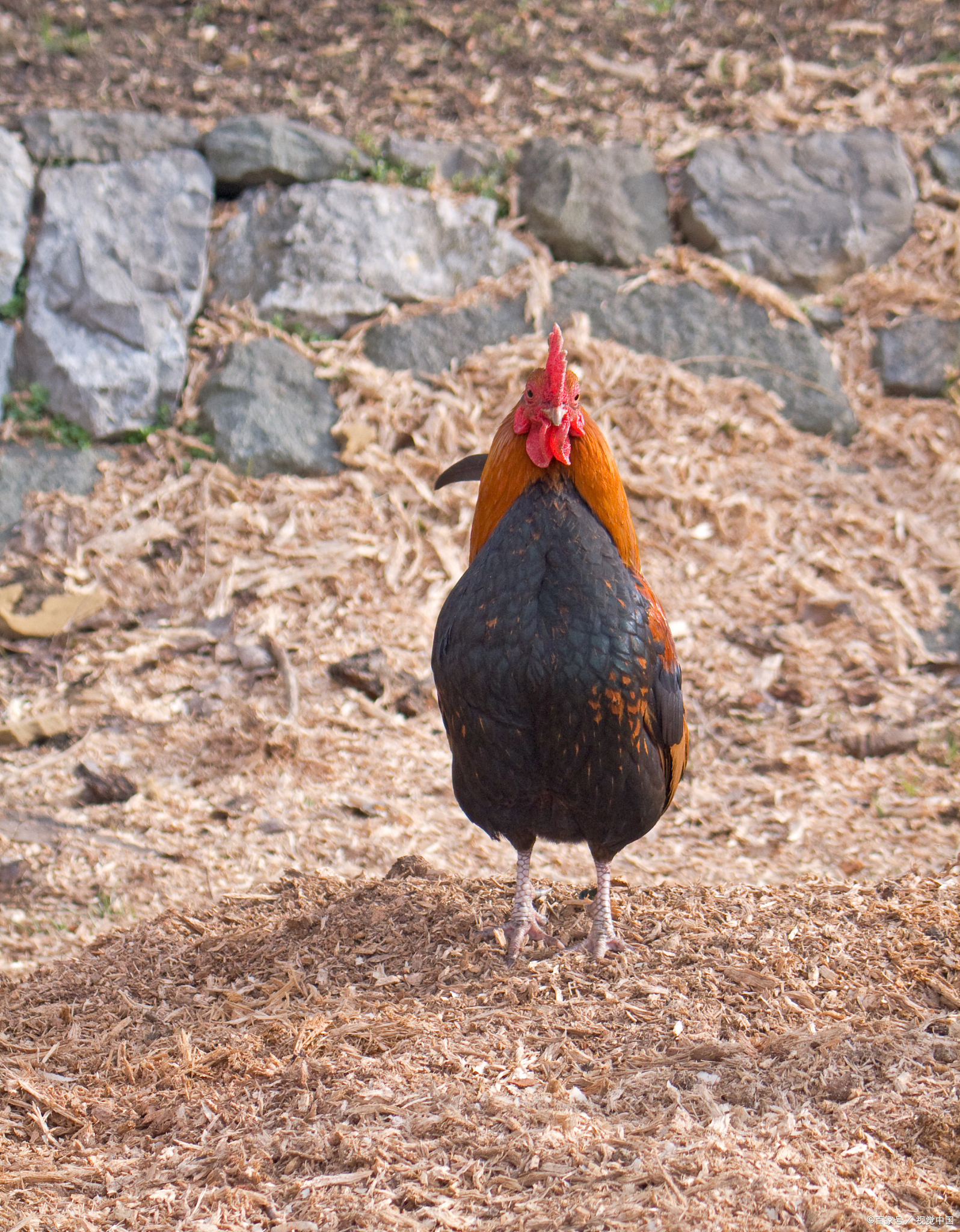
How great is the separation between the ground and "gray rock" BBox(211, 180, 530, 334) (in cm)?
29

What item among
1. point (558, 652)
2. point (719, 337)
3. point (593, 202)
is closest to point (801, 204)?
point (719, 337)

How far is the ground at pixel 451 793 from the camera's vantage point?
232 cm

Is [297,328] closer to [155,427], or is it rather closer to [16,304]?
[155,427]

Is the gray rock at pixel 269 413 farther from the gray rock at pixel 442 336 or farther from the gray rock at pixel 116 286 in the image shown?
the gray rock at pixel 442 336

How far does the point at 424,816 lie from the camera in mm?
4449

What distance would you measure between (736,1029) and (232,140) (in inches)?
252

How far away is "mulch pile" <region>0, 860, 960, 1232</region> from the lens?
2.16 m

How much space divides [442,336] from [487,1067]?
501 centimetres

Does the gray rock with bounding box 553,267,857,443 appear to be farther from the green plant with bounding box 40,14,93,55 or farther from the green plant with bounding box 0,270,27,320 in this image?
the green plant with bounding box 40,14,93,55

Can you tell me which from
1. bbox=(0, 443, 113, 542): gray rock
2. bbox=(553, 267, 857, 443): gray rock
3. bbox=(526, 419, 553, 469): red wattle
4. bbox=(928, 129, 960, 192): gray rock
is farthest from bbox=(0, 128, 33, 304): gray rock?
bbox=(928, 129, 960, 192): gray rock

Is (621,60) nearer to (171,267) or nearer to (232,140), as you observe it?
(232,140)

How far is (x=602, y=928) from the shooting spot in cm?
322

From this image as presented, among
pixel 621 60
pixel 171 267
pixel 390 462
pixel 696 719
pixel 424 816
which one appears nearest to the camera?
pixel 424 816

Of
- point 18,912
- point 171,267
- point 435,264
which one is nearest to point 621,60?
point 435,264
